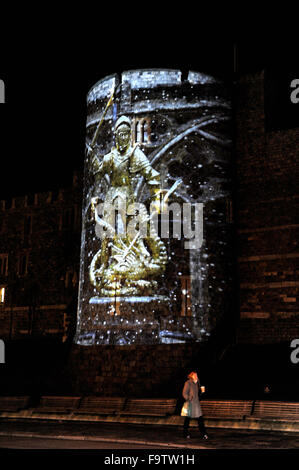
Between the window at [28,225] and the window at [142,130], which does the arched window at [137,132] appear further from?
the window at [28,225]

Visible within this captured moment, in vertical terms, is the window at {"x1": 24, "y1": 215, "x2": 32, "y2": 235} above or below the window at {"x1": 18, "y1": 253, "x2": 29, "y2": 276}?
above

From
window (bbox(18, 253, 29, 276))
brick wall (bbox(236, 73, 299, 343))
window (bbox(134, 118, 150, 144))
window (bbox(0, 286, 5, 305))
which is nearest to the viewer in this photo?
brick wall (bbox(236, 73, 299, 343))

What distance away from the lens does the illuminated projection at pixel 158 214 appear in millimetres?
20594

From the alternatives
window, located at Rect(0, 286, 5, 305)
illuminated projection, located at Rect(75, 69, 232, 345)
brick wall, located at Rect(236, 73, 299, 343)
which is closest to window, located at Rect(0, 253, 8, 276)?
window, located at Rect(0, 286, 5, 305)

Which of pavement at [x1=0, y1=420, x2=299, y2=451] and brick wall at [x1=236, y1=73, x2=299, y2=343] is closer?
pavement at [x1=0, y1=420, x2=299, y2=451]

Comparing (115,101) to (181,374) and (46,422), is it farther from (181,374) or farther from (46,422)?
(46,422)

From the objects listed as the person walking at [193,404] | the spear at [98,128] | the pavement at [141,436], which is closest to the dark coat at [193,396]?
the person walking at [193,404]

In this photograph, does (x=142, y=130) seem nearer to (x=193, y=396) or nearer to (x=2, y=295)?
(x=193, y=396)

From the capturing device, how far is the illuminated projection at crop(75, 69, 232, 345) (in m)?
20.6

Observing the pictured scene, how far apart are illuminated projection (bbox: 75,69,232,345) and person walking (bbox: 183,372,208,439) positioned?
6.37 metres

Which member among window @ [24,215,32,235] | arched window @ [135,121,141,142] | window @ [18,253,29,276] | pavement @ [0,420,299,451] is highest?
arched window @ [135,121,141,142]

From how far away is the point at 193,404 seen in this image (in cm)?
1327

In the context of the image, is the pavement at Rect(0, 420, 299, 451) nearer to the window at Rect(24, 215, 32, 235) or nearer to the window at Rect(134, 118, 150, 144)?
the window at Rect(134, 118, 150, 144)
